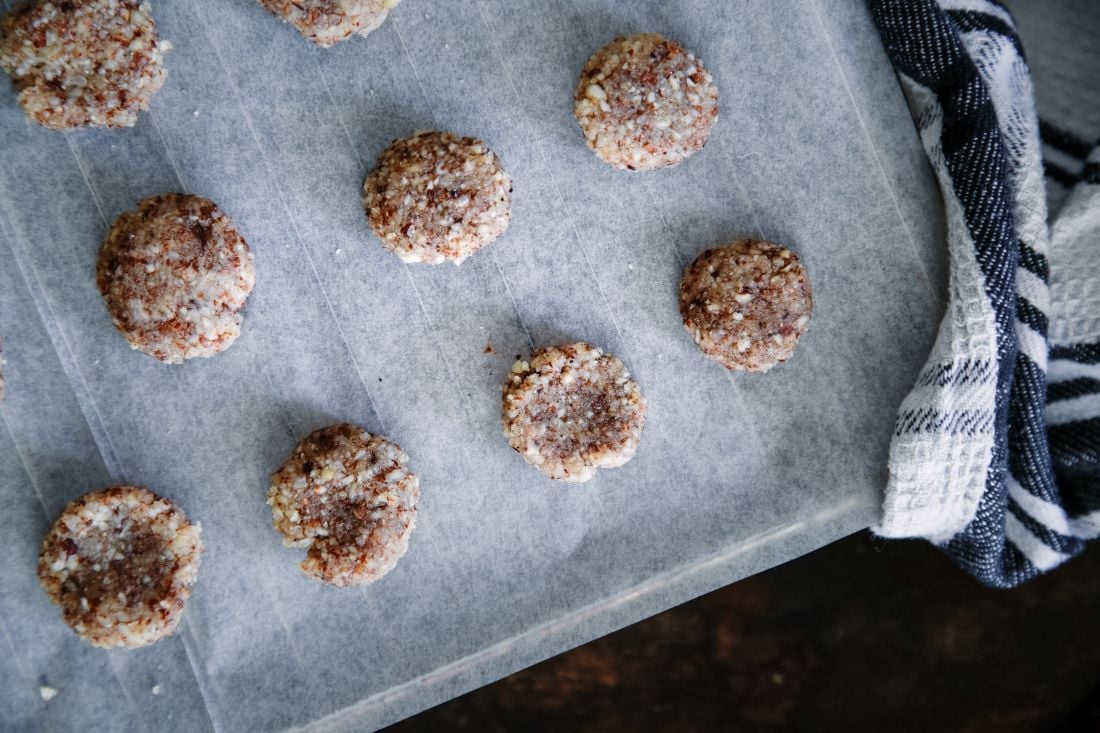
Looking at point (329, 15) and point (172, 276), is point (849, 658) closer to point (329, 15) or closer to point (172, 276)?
point (172, 276)

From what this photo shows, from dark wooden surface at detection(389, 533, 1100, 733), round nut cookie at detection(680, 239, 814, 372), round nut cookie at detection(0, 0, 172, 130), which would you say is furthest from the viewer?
dark wooden surface at detection(389, 533, 1100, 733)

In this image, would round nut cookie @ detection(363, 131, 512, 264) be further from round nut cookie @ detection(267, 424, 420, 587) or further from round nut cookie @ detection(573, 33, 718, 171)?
round nut cookie @ detection(267, 424, 420, 587)

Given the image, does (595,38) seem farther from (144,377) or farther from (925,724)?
(925,724)

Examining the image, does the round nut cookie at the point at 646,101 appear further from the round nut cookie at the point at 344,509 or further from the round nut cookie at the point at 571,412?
the round nut cookie at the point at 344,509

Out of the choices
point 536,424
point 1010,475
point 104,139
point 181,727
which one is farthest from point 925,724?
point 104,139

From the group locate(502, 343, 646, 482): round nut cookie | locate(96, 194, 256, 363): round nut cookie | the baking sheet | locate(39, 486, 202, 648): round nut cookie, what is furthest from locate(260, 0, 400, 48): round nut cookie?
locate(39, 486, 202, 648): round nut cookie

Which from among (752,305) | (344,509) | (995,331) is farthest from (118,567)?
(995,331)

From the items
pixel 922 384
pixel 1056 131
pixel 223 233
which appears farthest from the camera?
pixel 1056 131
